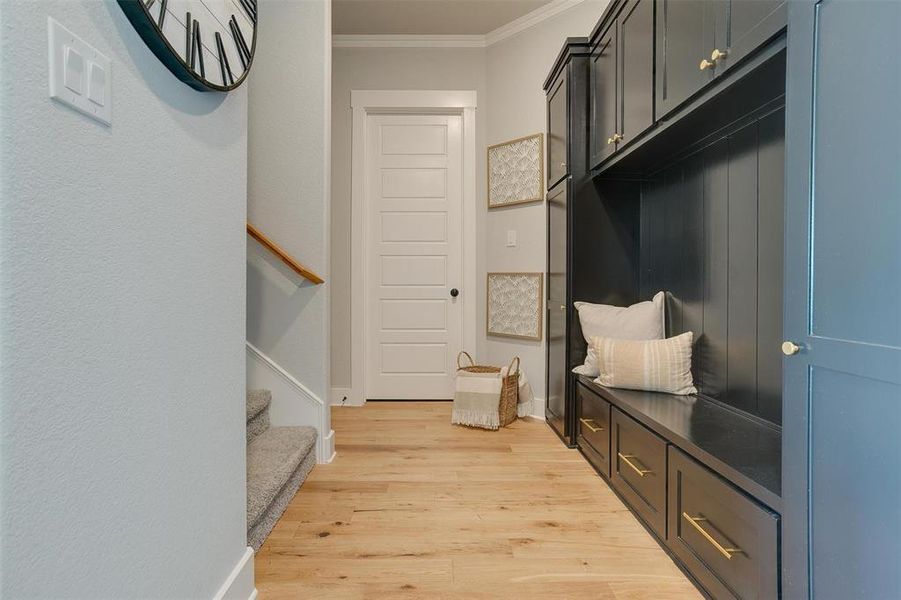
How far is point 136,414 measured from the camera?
88 cm

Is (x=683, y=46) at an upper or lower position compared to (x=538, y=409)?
upper

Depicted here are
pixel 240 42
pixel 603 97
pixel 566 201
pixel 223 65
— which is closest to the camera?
pixel 223 65

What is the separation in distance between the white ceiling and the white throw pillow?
227 centimetres

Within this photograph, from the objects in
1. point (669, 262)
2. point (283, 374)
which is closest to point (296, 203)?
point (283, 374)

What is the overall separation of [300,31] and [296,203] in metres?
0.89

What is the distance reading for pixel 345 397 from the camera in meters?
3.73

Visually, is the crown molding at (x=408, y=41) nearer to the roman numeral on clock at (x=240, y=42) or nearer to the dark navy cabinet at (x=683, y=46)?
the dark navy cabinet at (x=683, y=46)

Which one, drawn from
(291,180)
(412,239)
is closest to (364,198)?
(412,239)

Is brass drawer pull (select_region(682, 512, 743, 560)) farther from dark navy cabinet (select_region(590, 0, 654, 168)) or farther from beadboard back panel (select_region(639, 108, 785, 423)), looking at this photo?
dark navy cabinet (select_region(590, 0, 654, 168))

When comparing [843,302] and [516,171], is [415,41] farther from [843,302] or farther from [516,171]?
[843,302]

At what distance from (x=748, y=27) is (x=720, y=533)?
1.43m

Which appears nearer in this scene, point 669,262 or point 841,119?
point 841,119

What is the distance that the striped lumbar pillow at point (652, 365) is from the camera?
6.95ft

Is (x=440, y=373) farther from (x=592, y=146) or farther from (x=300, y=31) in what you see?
(x=300, y=31)
